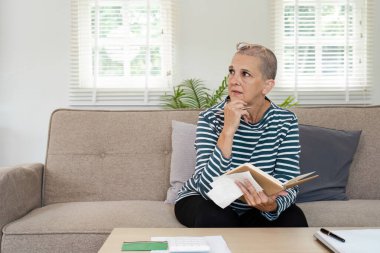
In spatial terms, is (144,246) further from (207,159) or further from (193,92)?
(193,92)

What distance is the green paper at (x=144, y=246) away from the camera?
124 centimetres

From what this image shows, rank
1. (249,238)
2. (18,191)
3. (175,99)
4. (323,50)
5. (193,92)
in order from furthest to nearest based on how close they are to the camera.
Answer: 1. (323,50)
2. (193,92)
3. (175,99)
4. (18,191)
5. (249,238)

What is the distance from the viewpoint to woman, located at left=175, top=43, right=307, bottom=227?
1.74m

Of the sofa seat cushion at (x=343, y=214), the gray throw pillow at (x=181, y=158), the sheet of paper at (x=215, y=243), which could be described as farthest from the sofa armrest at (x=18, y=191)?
the sofa seat cushion at (x=343, y=214)

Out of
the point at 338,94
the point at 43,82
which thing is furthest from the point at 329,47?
the point at 43,82

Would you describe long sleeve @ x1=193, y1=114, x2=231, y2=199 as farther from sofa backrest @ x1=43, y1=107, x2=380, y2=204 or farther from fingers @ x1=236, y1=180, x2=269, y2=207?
sofa backrest @ x1=43, y1=107, x2=380, y2=204

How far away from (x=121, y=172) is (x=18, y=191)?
19.1 inches

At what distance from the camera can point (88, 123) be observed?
2.41 meters

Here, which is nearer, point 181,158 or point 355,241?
point 355,241

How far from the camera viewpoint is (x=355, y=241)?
1266 millimetres

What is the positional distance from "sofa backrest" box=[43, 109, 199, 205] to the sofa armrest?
8 centimetres

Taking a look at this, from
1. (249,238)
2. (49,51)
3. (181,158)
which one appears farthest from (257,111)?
(49,51)

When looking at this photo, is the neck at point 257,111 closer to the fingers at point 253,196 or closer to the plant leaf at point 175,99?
the fingers at point 253,196

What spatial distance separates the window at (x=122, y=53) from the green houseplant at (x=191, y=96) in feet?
0.32
